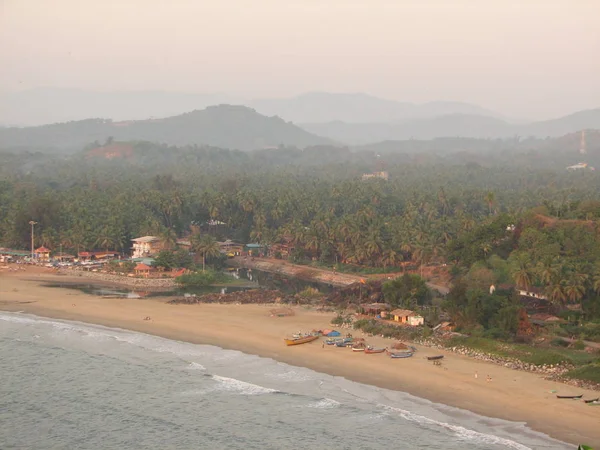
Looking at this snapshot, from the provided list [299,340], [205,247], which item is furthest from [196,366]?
[205,247]

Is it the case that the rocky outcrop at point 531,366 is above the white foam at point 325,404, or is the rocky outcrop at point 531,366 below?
above

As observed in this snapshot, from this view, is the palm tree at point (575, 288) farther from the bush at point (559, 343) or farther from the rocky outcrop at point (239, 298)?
the rocky outcrop at point (239, 298)

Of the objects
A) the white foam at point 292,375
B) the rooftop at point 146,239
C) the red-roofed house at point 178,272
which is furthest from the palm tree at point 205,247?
the white foam at point 292,375

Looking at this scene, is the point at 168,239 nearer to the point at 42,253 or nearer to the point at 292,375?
the point at 42,253

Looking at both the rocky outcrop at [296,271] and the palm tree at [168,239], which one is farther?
the palm tree at [168,239]

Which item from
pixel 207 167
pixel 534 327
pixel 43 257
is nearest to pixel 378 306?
pixel 534 327

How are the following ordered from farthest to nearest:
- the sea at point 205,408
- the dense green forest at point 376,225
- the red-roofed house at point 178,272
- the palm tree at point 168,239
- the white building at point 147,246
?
1. the white building at point 147,246
2. the palm tree at point 168,239
3. the red-roofed house at point 178,272
4. the dense green forest at point 376,225
5. the sea at point 205,408
